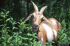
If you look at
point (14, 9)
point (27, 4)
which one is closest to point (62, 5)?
point (27, 4)

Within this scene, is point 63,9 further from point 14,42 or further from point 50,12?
point 14,42

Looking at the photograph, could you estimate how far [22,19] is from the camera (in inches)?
134

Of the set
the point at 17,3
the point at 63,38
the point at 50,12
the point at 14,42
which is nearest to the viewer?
the point at 14,42

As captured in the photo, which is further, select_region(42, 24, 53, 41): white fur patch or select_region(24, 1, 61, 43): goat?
select_region(42, 24, 53, 41): white fur patch

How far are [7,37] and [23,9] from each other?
6.45 ft

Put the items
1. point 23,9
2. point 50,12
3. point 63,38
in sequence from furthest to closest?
point 50,12, point 23,9, point 63,38

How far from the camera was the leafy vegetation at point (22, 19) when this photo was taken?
8.83 ft

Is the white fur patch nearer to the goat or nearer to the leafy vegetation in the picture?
the goat

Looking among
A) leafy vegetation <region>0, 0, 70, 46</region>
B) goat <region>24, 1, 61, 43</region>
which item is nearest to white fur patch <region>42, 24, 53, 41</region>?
goat <region>24, 1, 61, 43</region>

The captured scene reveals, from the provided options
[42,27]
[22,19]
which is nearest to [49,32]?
[42,27]

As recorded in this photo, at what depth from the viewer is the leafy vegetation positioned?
8.83ft

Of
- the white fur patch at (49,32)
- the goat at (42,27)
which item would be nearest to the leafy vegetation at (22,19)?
the goat at (42,27)

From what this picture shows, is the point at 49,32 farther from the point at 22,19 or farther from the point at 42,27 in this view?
the point at 22,19

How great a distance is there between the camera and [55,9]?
195 inches
